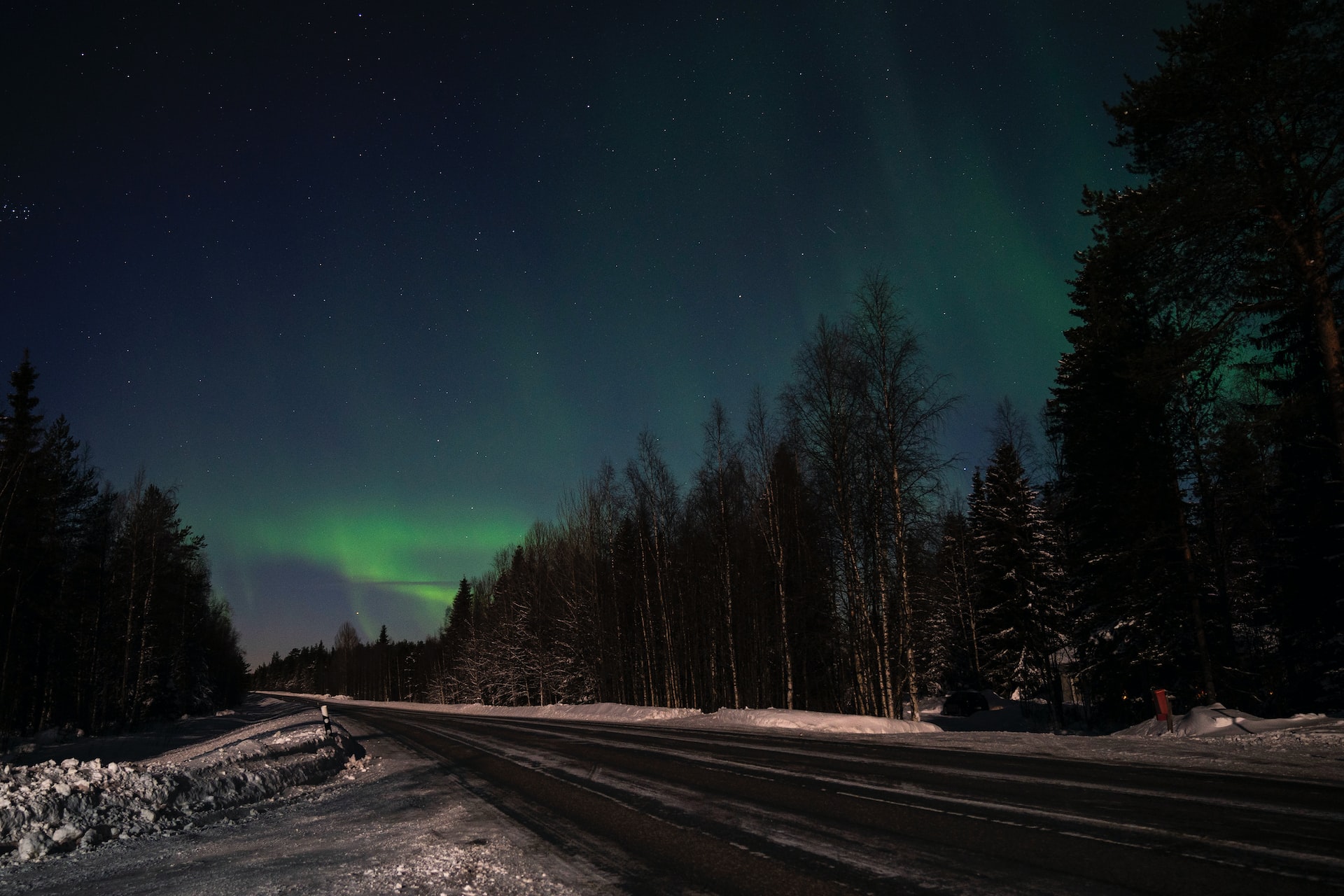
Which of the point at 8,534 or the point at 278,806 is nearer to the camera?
the point at 278,806

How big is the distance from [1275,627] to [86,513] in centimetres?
5350

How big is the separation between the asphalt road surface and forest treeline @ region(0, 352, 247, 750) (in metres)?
29.9

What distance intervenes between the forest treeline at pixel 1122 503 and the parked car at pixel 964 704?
2.05 meters

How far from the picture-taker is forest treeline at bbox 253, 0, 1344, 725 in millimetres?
12055

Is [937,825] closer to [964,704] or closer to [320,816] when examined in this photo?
[320,816]

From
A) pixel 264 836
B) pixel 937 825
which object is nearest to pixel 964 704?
pixel 937 825

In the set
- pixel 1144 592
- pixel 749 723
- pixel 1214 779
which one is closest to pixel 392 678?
pixel 749 723

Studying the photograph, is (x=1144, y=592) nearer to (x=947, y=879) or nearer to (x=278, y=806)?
(x=947, y=879)

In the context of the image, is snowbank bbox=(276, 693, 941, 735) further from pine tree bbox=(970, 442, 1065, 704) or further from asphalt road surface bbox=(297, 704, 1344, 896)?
pine tree bbox=(970, 442, 1065, 704)

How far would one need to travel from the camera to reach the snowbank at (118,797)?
747cm

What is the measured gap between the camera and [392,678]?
120 m

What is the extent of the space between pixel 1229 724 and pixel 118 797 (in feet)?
56.4

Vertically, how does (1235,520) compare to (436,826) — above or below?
above

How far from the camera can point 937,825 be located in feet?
19.1
